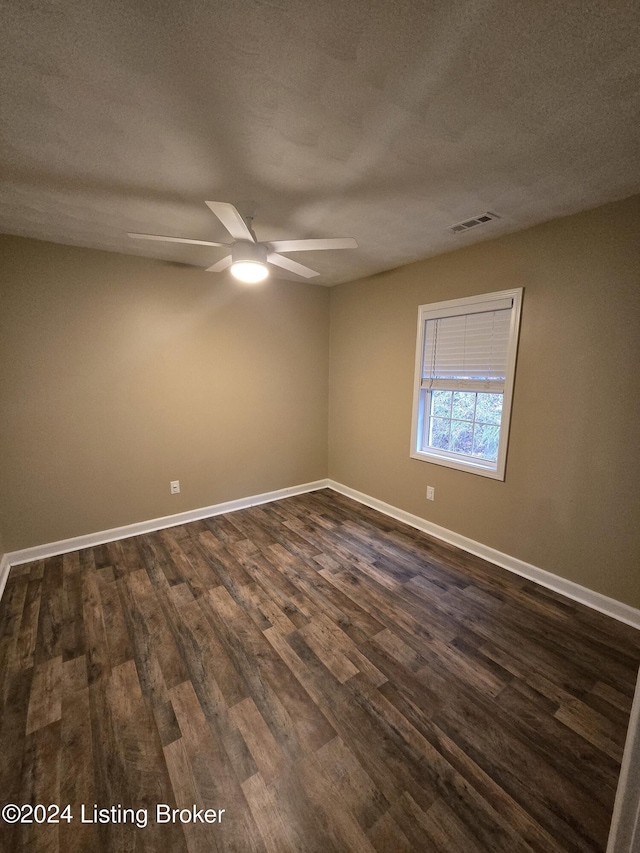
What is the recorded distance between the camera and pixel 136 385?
2.97m

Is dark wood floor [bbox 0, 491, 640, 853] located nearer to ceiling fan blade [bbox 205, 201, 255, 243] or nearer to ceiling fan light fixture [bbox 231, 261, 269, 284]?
ceiling fan light fixture [bbox 231, 261, 269, 284]

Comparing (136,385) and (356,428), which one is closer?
(136,385)

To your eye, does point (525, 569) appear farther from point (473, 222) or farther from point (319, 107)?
point (319, 107)

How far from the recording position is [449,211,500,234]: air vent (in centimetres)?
210

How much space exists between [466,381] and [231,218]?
2.12 metres

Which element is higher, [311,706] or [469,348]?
[469,348]

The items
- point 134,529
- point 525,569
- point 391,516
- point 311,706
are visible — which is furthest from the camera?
point 391,516

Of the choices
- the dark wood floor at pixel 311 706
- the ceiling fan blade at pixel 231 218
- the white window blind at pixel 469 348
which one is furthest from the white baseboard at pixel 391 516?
the ceiling fan blade at pixel 231 218

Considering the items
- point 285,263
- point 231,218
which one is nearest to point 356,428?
point 285,263

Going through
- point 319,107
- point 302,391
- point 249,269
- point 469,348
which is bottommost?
point 302,391

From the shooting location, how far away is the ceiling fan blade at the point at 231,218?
4.97 feet

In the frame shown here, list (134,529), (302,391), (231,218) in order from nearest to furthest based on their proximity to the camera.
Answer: (231,218) < (134,529) < (302,391)

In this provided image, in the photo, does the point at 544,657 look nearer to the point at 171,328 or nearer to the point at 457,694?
the point at 457,694

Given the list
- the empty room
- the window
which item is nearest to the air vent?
the empty room
